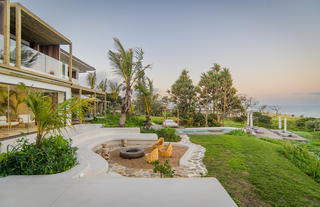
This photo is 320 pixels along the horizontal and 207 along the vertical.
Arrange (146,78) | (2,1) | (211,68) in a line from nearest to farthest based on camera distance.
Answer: (2,1) → (146,78) → (211,68)

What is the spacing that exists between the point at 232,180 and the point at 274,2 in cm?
1089

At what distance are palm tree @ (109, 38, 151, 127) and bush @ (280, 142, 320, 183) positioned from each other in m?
8.49

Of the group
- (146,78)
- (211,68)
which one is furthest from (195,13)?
(211,68)

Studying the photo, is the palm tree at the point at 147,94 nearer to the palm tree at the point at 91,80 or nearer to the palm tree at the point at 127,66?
the palm tree at the point at 127,66

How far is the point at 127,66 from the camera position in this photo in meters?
9.04

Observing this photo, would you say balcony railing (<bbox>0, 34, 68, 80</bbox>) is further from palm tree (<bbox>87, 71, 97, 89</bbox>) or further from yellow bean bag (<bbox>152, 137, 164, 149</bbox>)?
palm tree (<bbox>87, 71, 97, 89</bbox>)

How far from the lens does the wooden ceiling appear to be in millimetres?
6698

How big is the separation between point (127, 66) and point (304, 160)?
31.2 ft

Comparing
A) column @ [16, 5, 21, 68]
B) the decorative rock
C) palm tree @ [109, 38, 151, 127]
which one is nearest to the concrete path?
the decorative rock

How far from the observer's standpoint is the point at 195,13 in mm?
9945

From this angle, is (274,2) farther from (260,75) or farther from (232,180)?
(232,180)

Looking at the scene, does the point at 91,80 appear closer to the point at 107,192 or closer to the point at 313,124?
the point at 107,192

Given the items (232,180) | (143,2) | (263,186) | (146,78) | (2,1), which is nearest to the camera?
(263,186)

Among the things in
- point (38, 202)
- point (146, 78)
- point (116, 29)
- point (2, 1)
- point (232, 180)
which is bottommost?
point (232, 180)
